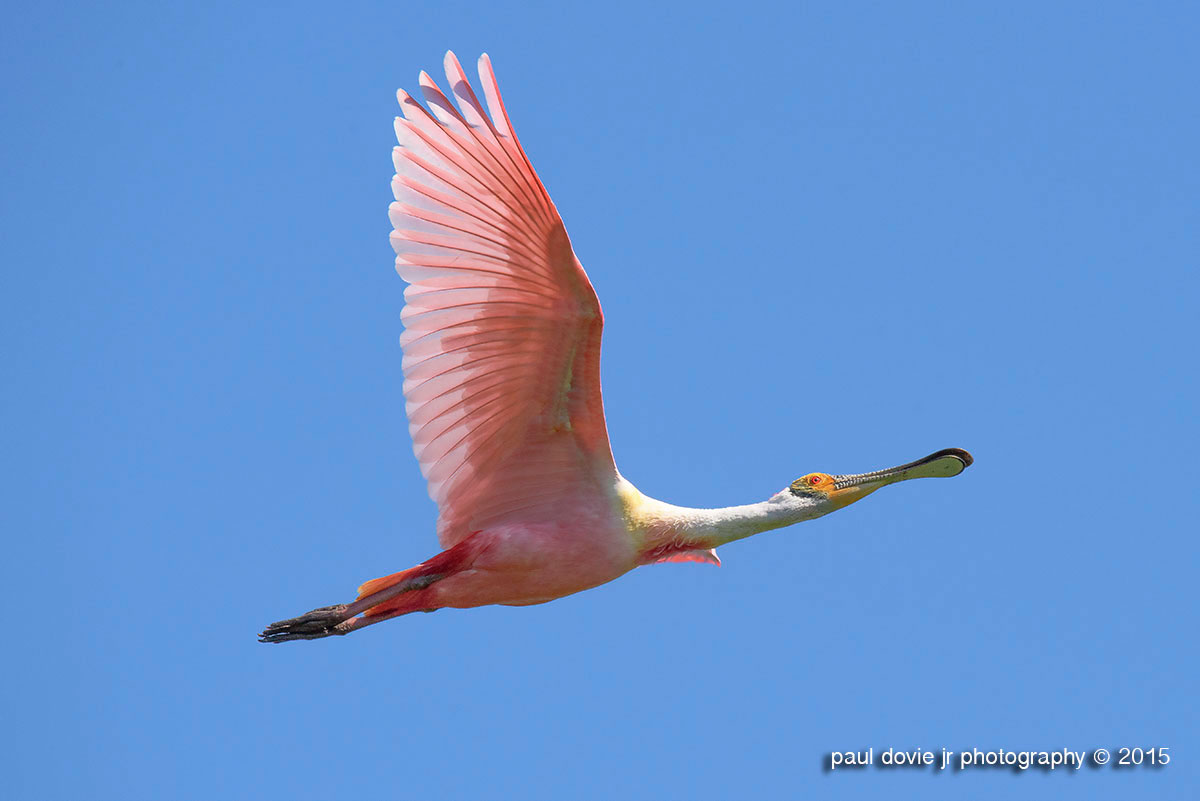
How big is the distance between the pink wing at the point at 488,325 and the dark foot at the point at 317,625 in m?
1.06

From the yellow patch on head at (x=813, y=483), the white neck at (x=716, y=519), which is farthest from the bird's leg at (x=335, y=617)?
the yellow patch on head at (x=813, y=483)

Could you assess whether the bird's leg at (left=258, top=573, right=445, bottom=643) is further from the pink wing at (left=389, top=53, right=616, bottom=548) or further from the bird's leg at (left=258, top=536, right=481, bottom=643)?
the pink wing at (left=389, top=53, right=616, bottom=548)

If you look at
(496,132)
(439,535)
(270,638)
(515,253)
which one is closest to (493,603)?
(439,535)

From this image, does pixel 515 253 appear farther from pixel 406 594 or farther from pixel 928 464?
pixel 928 464

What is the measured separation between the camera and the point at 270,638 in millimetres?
12586

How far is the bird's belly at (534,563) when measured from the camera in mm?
12461

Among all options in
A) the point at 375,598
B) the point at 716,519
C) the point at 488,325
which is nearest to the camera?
the point at 488,325

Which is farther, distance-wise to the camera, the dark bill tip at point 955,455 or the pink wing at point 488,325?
the dark bill tip at point 955,455

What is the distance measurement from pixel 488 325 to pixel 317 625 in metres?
3.03

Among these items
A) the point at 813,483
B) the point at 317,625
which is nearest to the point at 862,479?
the point at 813,483

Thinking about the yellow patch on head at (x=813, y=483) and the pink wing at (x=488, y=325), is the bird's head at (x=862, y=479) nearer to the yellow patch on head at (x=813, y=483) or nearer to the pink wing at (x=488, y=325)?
the yellow patch on head at (x=813, y=483)

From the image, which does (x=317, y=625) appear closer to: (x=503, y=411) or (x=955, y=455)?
(x=503, y=411)

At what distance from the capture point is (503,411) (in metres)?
12.2

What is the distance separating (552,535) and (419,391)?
5.67 feet
